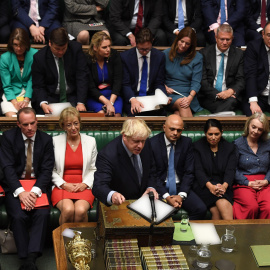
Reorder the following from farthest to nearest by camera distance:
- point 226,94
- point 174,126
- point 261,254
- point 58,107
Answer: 1. point 226,94
2. point 58,107
3. point 174,126
4. point 261,254

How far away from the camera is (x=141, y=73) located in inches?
201

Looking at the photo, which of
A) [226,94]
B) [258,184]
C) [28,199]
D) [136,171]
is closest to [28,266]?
[28,199]

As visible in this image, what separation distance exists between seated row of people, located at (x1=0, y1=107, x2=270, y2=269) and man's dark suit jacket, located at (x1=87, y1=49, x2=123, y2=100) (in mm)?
894

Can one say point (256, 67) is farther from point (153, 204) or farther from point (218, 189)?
point (153, 204)

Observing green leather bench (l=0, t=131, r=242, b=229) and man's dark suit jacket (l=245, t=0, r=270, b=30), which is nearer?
green leather bench (l=0, t=131, r=242, b=229)

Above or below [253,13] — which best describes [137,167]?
below

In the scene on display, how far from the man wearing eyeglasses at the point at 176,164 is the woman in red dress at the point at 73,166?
0.54 metres

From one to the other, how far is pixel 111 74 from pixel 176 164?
4.23ft

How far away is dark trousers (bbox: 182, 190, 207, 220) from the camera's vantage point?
4.03 m

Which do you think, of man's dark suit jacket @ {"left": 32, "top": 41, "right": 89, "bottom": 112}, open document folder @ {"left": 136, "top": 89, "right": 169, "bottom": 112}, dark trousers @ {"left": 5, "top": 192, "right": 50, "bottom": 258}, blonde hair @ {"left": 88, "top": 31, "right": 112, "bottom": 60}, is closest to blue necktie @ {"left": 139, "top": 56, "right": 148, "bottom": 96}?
open document folder @ {"left": 136, "top": 89, "right": 169, "bottom": 112}

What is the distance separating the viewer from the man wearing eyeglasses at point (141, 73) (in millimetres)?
5047

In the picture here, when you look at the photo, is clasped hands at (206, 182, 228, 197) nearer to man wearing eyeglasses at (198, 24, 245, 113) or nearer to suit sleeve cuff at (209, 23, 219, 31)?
man wearing eyeglasses at (198, 24, 245, 113)

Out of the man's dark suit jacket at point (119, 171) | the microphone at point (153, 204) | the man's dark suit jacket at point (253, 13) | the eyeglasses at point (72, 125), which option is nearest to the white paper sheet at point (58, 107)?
the eyeglasses at point (72, 125)

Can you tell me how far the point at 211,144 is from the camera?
428 centimetres
